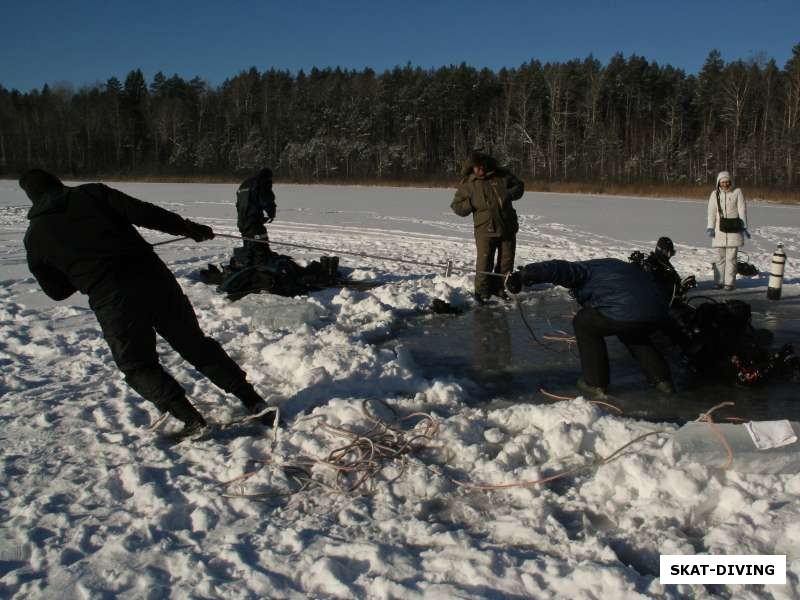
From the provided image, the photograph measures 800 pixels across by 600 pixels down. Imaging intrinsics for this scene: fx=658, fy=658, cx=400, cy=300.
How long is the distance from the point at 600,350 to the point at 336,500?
8.41ft

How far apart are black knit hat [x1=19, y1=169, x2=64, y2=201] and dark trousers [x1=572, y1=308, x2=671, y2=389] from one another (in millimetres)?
3835

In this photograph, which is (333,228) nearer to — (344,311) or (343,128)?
(344,311)

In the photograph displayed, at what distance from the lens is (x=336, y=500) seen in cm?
364

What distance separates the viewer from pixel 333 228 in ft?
61.2

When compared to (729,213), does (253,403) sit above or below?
below

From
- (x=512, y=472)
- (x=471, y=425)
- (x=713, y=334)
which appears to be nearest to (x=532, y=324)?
(x=713, y=334)

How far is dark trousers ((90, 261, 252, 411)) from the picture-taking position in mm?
4113

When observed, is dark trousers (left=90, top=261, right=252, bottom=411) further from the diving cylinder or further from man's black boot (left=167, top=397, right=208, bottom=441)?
the diving cylinder

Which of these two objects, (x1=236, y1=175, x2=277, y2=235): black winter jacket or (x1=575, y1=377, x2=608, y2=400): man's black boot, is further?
(x1=236, y1=175, x2=277, y2=235): black winter jacket

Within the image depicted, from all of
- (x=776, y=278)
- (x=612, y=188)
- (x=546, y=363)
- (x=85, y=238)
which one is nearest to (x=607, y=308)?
(x=546, y=363)

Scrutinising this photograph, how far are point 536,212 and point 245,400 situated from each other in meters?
20.2

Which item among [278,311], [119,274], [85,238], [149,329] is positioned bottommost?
[278,311]

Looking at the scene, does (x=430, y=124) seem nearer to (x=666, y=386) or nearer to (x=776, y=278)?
(x=776, y=278)

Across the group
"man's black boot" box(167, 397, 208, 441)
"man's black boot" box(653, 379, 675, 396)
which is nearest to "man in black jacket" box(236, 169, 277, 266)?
"man's black boot" box(167, 397, 208, 441)
